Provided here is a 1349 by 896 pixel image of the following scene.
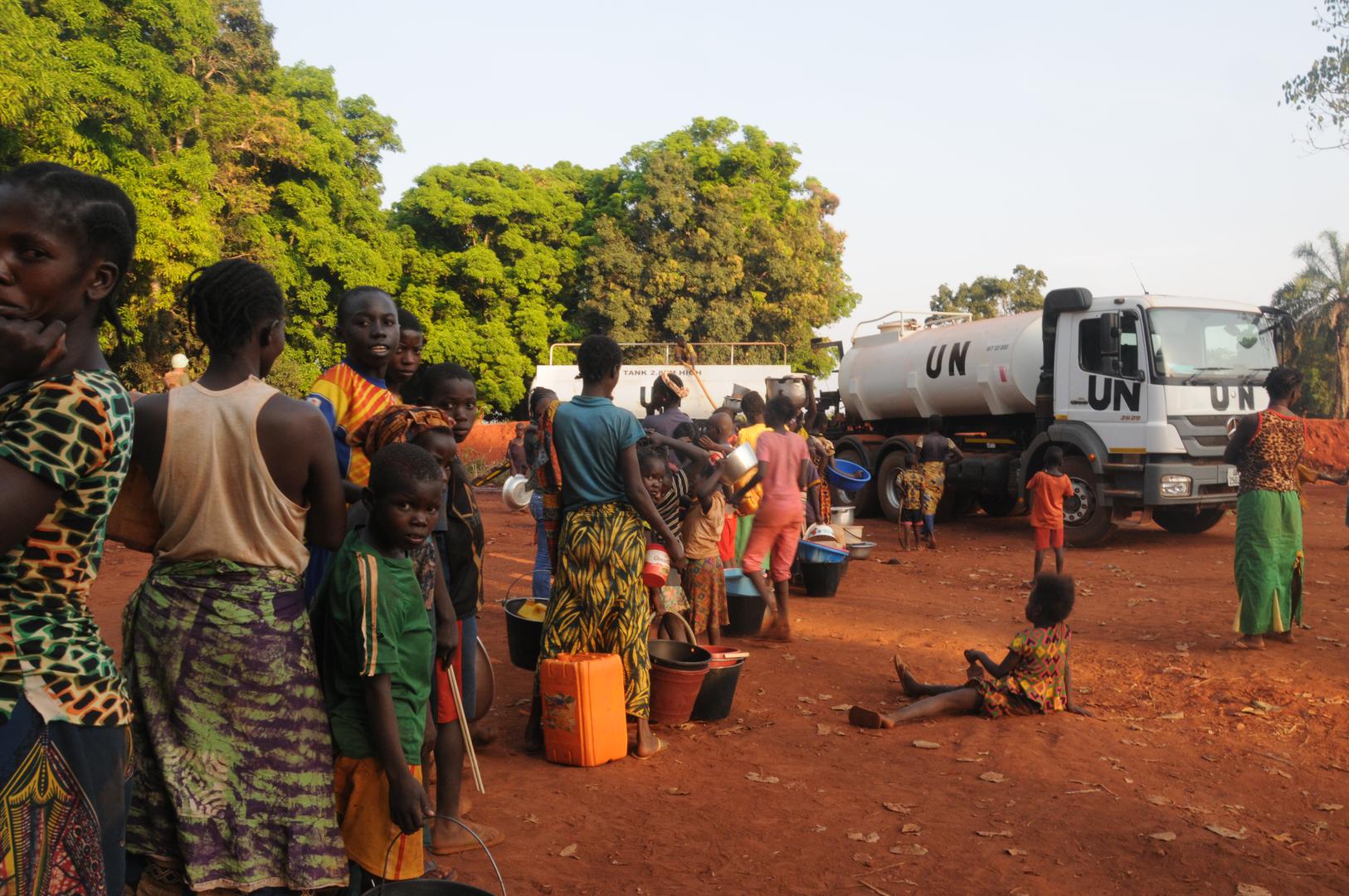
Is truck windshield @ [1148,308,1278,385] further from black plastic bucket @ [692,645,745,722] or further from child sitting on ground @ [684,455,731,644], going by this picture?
black plastic bucket @ [692,645,745,722]

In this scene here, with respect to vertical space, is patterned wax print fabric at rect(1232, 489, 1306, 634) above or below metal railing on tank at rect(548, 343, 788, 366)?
below

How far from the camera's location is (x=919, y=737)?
5.81 metres

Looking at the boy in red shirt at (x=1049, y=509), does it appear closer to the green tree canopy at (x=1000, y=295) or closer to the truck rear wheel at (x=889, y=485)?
Answer: the truck rear wheel at (x=889, y=485)

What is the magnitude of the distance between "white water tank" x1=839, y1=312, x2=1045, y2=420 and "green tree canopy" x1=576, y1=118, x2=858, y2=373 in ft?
49.4

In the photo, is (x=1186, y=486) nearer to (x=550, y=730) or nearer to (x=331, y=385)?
(x=550, y=730)

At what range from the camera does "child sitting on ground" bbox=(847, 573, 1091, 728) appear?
19.6 ft

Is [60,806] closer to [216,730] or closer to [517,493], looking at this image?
[216,730]

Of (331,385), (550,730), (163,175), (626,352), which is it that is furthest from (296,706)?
(626,352)

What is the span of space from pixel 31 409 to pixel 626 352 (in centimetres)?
3248

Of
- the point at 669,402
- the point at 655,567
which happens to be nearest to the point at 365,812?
the point at 655,567

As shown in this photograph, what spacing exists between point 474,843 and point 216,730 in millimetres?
1844

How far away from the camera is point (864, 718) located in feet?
19.4

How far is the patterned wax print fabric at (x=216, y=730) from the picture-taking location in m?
2.61

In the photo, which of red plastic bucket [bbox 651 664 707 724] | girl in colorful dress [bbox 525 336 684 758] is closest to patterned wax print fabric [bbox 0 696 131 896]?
girl in colorful dress [bbox 525 336 684 758]
